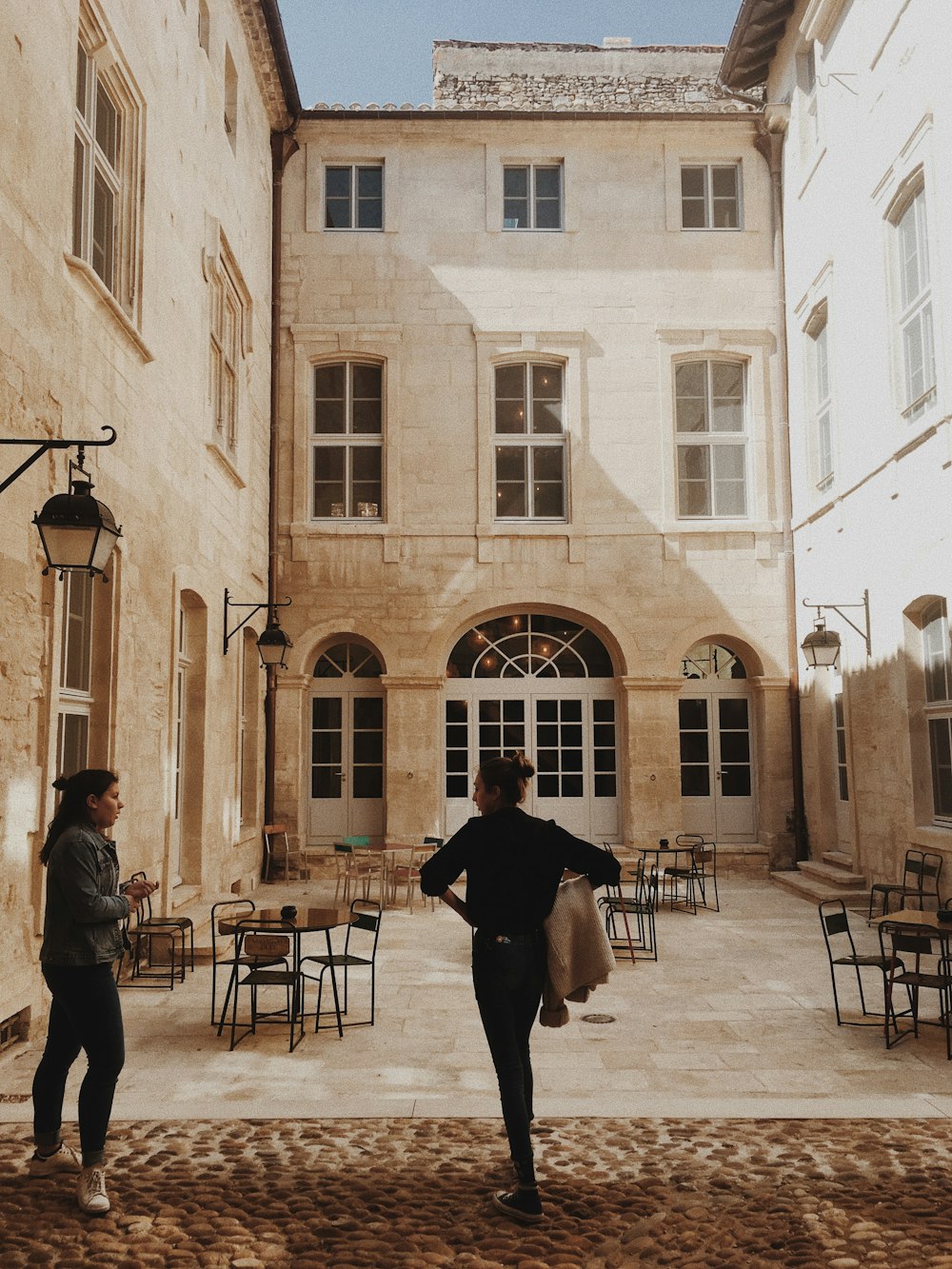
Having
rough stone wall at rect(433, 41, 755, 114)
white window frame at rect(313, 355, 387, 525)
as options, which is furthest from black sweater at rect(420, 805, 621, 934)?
rough stone wall at rect(433, 41, 755, 114)

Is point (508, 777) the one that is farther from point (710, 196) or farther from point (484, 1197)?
point (710, 196)

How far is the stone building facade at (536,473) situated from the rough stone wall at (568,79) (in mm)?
1757

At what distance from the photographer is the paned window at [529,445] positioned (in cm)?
1416

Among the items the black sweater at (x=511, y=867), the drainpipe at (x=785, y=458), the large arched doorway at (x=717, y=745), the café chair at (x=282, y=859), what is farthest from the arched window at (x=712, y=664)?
the black sweater at (x=511, y=867)

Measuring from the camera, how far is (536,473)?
46.6 feet

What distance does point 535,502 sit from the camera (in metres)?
14.2

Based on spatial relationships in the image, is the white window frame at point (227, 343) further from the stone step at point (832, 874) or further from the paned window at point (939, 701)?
the stone step at point (832, 874)

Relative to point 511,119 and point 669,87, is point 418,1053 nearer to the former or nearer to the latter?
point 511,119

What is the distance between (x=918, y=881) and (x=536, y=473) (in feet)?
23.1

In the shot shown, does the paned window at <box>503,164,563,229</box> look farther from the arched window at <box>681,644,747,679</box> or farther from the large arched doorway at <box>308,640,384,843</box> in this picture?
the large arched doorway at <box>308,640,384,843</box>

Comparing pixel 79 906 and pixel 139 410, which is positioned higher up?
pixel 139 410

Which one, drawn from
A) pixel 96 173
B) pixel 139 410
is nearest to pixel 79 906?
pixel 139 410

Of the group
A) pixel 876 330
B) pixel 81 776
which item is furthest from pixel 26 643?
pixel 876 330

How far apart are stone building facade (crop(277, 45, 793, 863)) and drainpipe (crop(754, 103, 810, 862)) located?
95 millimetres
